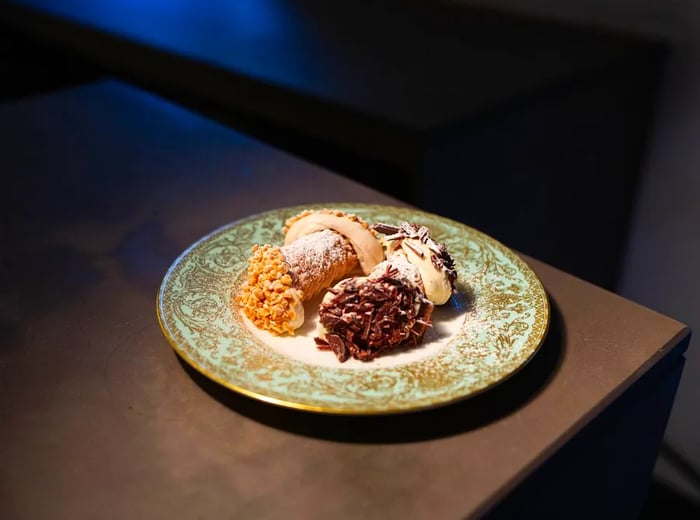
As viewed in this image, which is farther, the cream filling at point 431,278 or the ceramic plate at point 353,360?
the cream filling at point 431,278

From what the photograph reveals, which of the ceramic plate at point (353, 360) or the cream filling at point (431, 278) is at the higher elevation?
the cream filling at point (431, 278)

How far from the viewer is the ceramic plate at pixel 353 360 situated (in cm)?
59

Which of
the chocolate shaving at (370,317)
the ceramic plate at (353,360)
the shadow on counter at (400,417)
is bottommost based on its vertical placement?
the shadow on counter at (400,417)

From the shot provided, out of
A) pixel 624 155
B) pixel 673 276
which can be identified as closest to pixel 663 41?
pixel 624 155

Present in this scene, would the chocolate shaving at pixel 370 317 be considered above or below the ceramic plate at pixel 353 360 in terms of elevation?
above

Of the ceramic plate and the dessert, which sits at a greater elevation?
the dessert

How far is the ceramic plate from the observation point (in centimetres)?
59

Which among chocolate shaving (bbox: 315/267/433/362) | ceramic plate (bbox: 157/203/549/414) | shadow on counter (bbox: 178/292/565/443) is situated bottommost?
shadow on counter (bbox: 178/292/565/443)

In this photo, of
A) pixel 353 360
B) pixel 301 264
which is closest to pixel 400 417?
→ pixel 353 360

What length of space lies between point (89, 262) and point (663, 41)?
1308 mm

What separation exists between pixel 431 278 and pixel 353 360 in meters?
0.11

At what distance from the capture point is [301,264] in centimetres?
70

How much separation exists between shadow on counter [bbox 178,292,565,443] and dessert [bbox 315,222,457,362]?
0.06 m

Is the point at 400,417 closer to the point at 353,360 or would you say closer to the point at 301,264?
the point at 353,360
